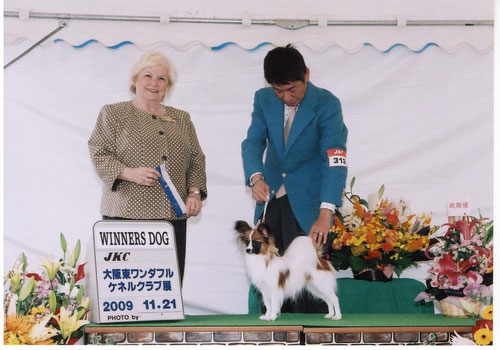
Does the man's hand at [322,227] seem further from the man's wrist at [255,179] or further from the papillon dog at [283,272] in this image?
the man's wrist at [255,179]

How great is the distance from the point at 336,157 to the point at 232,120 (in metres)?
0.71

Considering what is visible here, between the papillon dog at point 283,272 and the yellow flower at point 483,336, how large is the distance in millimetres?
581

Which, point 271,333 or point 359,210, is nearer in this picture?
point 271,333

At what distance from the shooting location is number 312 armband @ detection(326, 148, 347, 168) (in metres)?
3.13

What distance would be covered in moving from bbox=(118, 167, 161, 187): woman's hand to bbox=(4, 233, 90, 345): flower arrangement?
41cm

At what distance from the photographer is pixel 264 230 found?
3.00 meters

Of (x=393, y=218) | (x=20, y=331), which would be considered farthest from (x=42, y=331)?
(x=393, y=218)

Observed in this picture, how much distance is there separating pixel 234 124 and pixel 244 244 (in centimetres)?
81

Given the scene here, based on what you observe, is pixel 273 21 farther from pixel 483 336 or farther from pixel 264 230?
pixel 483 336

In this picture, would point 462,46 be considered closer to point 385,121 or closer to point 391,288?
point 385,121

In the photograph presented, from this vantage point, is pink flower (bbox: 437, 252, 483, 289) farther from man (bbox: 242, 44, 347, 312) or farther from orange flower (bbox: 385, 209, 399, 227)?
man (bbox: 242, 44, 347, 312)

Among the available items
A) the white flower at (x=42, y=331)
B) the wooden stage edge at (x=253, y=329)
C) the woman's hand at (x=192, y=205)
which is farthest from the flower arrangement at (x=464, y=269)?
the white flower at (x=42, y=331)

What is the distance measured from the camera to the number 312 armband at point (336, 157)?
123 inches
